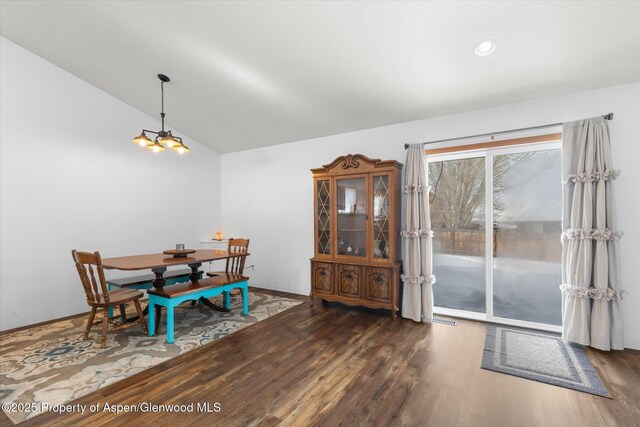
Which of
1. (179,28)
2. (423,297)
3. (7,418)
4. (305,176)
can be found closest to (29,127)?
(179,28)

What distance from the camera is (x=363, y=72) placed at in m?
2.91

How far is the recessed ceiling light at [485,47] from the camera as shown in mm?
2357

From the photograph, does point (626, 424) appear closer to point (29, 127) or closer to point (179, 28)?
point (179, 28)

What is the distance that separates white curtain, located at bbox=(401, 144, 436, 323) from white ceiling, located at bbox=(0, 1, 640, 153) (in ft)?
2.50

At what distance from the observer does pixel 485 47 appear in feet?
7.91

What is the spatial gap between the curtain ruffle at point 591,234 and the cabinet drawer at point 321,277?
262 cm

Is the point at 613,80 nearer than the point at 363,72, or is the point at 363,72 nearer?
the point at 613,80

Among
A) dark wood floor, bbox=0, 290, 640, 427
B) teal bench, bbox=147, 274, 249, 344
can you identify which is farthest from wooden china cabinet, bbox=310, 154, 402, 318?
teal bench, bbox=147, 274, 249, 344

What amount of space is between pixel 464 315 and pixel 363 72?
3096 millimetres

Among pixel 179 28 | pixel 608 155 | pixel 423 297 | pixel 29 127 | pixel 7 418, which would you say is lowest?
pixel 7 418

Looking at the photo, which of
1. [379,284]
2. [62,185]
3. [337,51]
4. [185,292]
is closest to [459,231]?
[379,284]

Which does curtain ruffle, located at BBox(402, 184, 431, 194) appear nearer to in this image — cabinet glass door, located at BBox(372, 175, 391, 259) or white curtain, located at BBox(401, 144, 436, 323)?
white curtain, located at BBox(401, 144, 436, 323)

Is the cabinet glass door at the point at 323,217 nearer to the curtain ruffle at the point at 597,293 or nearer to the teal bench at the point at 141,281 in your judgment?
the teal bench at the point at 141,281

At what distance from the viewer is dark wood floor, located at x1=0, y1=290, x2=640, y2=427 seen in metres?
1.78
